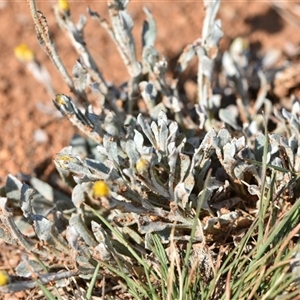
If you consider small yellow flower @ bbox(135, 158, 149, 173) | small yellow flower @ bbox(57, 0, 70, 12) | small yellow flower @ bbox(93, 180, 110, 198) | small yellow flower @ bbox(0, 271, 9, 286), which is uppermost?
small yellow flower @ bbox(57, 0, 70, 12)

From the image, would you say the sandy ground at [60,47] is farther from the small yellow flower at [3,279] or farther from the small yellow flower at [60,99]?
the small yellow flower at [3,279]

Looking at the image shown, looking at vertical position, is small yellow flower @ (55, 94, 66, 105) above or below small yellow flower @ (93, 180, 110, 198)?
above

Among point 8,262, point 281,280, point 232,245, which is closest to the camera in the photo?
point 281,280

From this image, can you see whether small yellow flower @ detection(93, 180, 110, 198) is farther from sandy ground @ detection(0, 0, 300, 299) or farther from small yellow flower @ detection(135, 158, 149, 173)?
sandy ground @ detection(0, 0, 300, 299)

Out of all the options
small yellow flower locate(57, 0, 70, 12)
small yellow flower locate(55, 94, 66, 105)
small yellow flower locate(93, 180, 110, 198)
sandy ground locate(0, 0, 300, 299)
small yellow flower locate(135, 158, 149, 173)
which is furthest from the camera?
sandy ground locate(0, 0, 300, 299)

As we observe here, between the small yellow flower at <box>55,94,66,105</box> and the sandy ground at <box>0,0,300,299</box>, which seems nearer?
the small yellow flower at <box>55,94,66,105</box>

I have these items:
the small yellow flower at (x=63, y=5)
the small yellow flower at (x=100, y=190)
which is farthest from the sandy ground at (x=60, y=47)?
the small yellow flower at (x=100, y=190)

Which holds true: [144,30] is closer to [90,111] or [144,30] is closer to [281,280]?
[90,111]

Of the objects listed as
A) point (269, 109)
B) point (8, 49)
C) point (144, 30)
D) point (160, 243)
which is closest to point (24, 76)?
point (8, 49)

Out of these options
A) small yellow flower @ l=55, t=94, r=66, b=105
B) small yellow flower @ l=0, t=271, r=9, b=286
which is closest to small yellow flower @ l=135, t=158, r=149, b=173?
small yellow flower @ l=55, t=94, r=66, b=105
